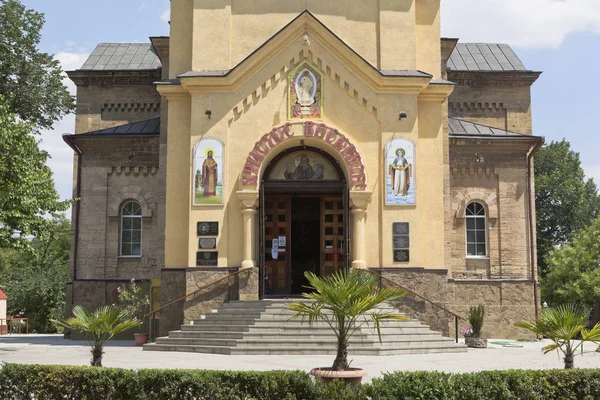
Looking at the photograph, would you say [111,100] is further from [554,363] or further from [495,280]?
[554,363]

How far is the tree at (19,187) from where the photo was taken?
1978 cm

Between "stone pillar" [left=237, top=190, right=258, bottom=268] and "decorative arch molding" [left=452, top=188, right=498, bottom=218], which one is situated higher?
"decorative arch molding" [left=452, top=188, right=498, bottom=218]

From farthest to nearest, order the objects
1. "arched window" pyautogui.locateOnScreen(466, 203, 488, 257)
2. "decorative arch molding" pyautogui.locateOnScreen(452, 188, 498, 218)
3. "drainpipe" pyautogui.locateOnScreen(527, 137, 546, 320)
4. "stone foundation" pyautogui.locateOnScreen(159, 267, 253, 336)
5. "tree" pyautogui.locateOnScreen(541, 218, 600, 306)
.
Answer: "tree" pyautogui.locateOnScreen(541, 218, 600, 306) → "arched window" pyautogui.locateOnScreen(466, 203, 488, 257) → "decorative arch molding" pyautogui.locateOnScreen(452, 188, 498, 218) → "drainpipe" pyautogui.locateOnScreen(527, 137, 546, 320) → "stone foundation" pyautogui.locateOnScreen(159, 267, 253, 336)

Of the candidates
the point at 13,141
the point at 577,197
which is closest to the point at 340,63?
the point at 13,141

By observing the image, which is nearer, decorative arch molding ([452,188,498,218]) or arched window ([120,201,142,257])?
decorative arch molding ([452,188,498,218])

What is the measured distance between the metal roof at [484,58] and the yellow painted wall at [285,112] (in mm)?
7439

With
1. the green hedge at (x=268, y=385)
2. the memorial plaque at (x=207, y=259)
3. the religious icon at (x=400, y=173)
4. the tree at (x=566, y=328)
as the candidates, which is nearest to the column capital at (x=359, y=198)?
the religious icon at (x=400, y=173)

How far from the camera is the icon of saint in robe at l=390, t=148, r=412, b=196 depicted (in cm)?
2312

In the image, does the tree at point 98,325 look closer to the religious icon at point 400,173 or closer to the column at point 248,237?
the column at point 248,237

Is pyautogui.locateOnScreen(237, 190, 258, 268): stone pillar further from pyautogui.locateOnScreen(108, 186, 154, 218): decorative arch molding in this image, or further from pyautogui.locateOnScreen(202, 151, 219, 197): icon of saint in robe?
pyautogui.locateOnScreen(108, 186, 154, 218): decorative arch molding

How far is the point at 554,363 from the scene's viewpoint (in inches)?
668

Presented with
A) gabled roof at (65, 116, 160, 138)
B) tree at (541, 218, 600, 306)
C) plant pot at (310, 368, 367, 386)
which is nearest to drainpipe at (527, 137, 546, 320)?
tree at (541, 218, 600, 306)

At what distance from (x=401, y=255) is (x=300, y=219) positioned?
4.29m

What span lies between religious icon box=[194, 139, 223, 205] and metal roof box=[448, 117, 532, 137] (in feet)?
32.7
